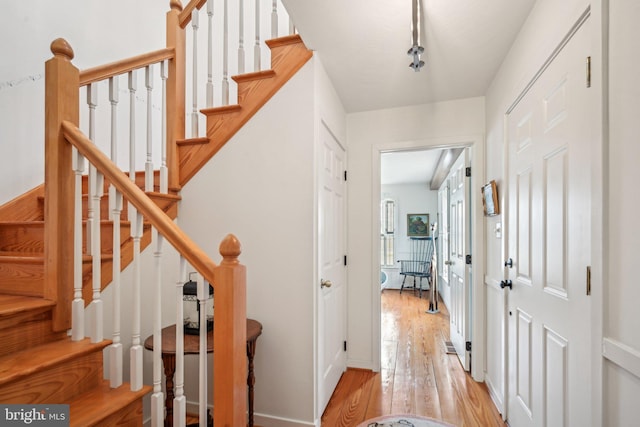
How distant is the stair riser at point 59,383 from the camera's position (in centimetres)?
108

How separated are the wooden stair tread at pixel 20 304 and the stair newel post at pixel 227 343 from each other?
0.82 meters

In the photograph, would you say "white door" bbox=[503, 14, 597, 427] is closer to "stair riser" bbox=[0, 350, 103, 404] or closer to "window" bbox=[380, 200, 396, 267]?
"stair riser" bbox=[0, 350, 103, 404]

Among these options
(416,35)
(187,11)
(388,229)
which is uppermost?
(187,11)

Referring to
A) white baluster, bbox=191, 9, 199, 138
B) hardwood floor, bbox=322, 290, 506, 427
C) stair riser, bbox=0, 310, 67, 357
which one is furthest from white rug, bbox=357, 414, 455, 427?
white baluster, bbox=191, 9, 199, 138

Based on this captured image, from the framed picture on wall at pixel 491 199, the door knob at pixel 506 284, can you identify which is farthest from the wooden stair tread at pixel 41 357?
the framed picture on wall at pixel 491 199

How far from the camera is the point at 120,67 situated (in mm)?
1673

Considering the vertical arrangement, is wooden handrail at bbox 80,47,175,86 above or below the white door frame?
above

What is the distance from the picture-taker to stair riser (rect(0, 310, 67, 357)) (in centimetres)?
122

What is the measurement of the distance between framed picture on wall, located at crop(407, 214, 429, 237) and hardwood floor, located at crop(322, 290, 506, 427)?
3.68m

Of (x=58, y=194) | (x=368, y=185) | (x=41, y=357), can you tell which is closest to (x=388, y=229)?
(x=368, y=185)

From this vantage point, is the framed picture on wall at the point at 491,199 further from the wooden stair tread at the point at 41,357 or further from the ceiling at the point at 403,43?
the wooden stair tread at the point at 41,357

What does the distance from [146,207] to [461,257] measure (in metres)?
2.70

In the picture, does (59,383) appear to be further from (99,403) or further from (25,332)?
(25,332)

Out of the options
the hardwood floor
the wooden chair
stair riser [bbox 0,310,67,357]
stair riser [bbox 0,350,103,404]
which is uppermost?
stair riser [bbox 0,310,67,357]
